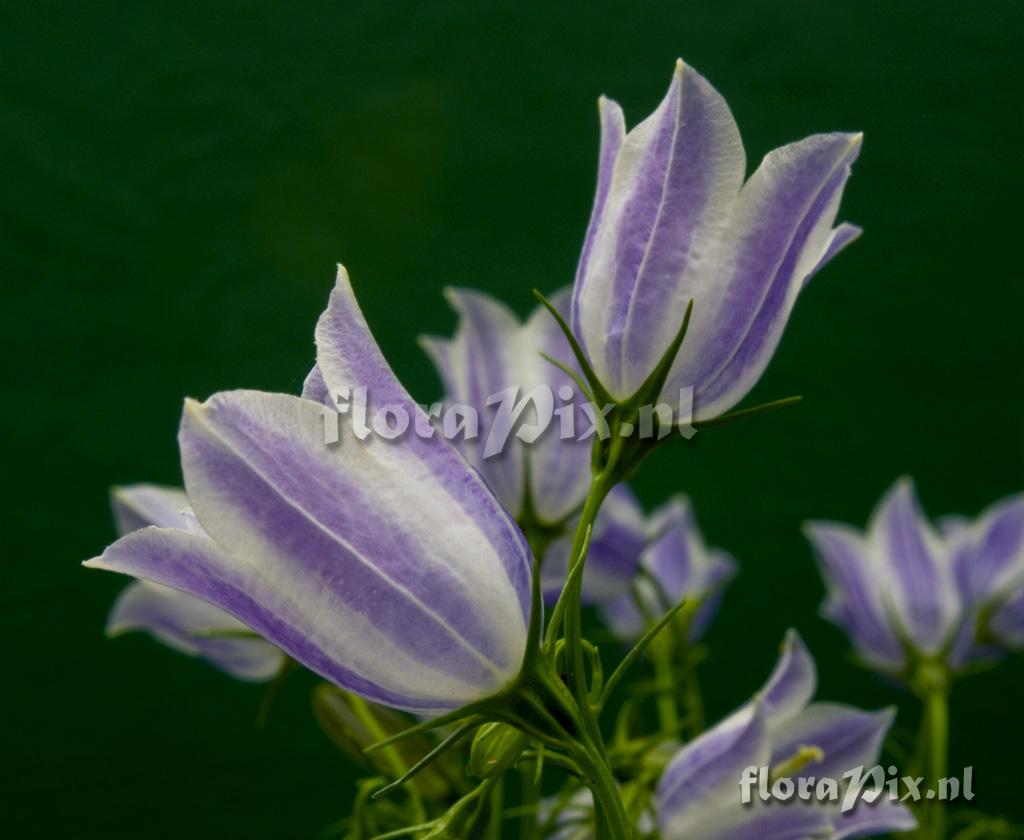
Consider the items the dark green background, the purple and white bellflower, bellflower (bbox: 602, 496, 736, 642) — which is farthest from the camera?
the dark green background

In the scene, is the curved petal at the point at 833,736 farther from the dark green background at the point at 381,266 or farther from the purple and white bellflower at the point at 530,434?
the dark green background at the point at 381,266

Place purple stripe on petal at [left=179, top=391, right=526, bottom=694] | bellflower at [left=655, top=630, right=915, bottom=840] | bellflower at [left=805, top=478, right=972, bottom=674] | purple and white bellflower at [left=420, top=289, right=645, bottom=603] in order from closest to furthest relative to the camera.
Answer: purple stripe on petal at [left=179, top=391, right=526, bottom=694] < bellflower at [left=655, top=630, right=915, bottom=840] < purple and white bellflower at [left=420, top=289, right=645, bottom=603] < bellflower at [left=805, top=478, right=972, bottom=674]

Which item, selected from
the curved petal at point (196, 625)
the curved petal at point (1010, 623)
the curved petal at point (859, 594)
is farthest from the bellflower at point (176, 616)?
the curved petal at point (1010, 623)

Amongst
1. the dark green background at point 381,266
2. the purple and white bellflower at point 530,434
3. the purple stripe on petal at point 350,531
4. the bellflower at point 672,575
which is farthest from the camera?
the dark green background at point 381,266

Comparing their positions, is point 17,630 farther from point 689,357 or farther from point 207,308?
point 689,357

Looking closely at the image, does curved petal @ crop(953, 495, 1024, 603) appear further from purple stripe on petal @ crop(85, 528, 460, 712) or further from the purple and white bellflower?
purple stripe on petal @ crop(85, 528, 460, 712)

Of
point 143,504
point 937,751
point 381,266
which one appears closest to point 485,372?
point 143,504

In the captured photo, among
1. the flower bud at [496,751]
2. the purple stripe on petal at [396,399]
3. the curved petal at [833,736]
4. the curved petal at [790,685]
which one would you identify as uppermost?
the purple stripe on petal at [396,399]

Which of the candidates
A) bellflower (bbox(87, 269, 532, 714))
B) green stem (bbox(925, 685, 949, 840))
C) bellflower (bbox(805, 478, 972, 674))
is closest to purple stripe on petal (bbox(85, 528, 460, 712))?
bellflower (bbox(87, 269, 532, 714))
